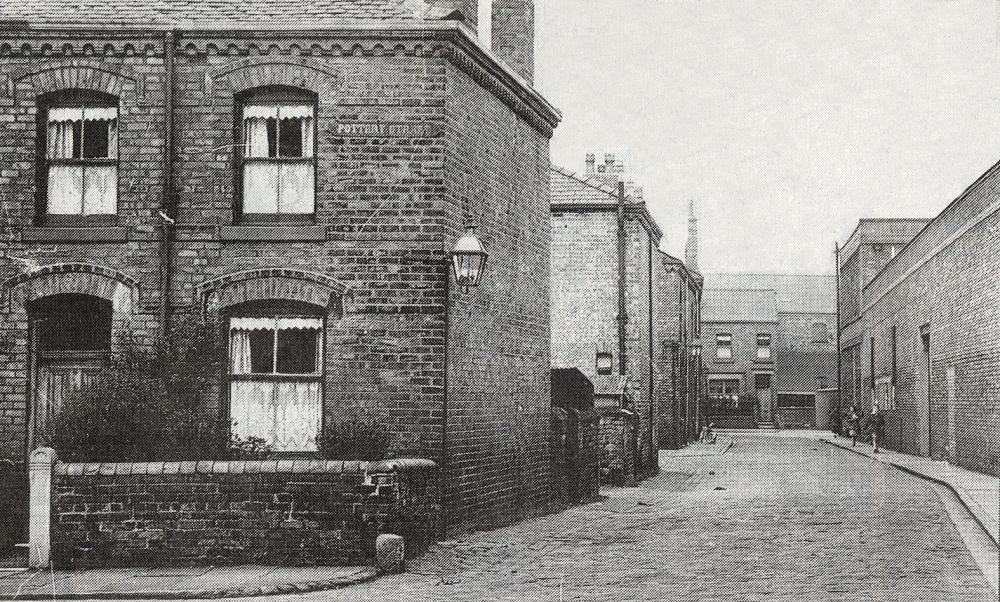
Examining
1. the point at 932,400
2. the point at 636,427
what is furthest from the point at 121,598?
the point at 932,400

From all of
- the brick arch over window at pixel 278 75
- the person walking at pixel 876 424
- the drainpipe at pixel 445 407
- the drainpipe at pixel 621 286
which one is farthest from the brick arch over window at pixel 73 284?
the person walking at pixel 876 424

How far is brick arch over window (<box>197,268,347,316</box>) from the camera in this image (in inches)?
562

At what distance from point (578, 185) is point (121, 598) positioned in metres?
22.4

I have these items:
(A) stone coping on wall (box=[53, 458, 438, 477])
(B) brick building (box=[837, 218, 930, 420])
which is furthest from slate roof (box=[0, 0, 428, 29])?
(B) brick building (box=[837, 218, 930, 420])

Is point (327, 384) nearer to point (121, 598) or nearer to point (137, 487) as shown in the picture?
point (137, 487)

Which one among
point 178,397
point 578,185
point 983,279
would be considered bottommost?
point 178,397

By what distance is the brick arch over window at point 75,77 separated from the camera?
48.0ft

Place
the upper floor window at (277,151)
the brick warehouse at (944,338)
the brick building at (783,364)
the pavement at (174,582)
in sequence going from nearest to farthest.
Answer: the pavement at (174,582)
the upper floor window at (277,151)
the brick warehouse at (944,338)
the brick building at (783,364)

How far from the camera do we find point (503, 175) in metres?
16.9

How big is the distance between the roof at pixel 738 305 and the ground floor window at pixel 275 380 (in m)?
69.1

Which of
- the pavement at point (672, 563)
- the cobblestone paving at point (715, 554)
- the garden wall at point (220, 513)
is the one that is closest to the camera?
the pavement at point (672, 563)

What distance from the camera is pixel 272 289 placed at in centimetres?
1428

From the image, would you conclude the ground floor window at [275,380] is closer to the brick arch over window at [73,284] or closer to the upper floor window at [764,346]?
the brick arch over window at [73,284]

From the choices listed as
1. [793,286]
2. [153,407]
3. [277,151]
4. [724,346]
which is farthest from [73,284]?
[793,286]
